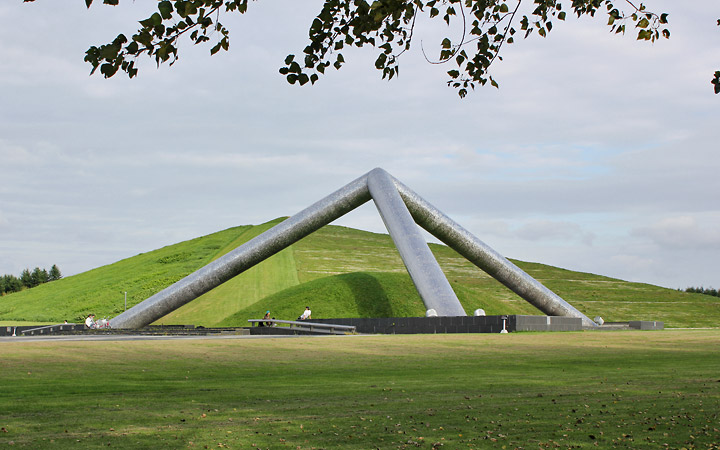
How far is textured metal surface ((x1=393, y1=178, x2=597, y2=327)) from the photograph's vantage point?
38.0 metres

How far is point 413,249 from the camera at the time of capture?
34594 mm

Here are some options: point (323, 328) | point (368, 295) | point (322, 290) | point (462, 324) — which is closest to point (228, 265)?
point (323, 328)

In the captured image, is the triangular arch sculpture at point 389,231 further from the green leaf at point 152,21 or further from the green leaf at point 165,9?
the green leaf at point 165,9

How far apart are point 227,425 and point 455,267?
235 ft

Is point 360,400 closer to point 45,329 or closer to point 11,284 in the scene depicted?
point 45,329

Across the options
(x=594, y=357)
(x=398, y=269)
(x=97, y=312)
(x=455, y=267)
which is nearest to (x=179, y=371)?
(x=594, y=357)

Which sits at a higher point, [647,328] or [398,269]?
[398,269]

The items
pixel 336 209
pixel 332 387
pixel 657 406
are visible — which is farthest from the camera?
pixel 336 209

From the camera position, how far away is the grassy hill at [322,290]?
147ft

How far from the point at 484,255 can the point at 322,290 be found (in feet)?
39.7

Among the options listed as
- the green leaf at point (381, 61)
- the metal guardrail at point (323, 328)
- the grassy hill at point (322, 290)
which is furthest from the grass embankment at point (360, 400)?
the grassy hill at point (322, 290)

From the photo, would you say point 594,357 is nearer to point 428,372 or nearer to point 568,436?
point 428,372

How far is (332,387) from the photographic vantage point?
11188mm

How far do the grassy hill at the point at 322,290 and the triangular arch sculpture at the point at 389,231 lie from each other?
18.6 ft
